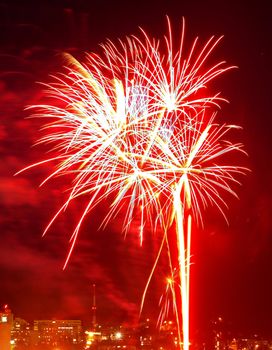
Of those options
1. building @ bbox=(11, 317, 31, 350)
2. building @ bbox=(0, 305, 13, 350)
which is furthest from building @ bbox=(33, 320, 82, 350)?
building @ bbox=(0, 305, 13, 350)

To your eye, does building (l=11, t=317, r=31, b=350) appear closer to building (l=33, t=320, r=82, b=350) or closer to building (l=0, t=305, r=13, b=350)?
building (l=33, t=320, r=82, b=350)

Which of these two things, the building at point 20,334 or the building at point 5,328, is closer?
the building at point 5,328

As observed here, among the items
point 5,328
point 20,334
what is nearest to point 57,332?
point 20,334

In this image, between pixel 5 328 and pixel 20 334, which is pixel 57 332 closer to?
pixel 20 334

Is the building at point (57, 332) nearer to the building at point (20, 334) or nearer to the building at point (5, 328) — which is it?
the building at point (20, 334)

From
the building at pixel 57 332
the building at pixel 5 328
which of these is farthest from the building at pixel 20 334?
the building at pixel 5 328
